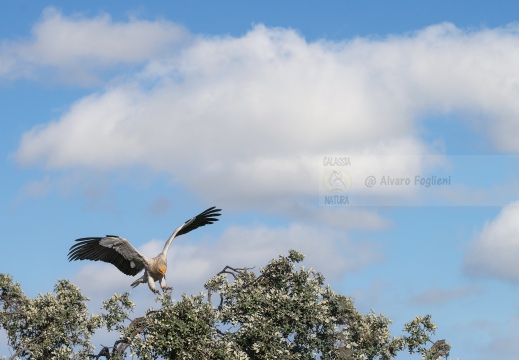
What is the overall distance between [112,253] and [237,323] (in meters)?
6.04

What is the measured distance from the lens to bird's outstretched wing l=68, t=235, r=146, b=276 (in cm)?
2420

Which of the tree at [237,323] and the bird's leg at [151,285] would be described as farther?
the bird's leg at [151,285]

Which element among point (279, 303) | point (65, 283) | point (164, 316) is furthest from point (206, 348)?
point (65, 283)

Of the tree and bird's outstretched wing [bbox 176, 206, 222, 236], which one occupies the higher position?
bird's outstretched wing [bbox 176, 206, 222, 236]

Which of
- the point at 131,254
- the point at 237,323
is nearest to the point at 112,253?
the point at 131,254

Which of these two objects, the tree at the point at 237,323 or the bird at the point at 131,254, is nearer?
the tree at the point at 237,323

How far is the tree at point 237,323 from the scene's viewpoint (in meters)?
18.9

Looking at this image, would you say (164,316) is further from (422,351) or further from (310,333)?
(422,351)

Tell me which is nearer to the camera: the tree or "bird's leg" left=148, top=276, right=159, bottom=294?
the tree

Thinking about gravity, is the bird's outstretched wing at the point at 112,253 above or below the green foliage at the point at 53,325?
above

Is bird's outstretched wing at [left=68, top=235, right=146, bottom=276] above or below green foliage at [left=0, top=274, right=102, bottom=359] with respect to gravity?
above

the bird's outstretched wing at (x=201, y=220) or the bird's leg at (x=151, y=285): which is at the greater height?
the bird's outstretched wing at (x=201, y=220)

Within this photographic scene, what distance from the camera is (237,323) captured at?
21.0 m

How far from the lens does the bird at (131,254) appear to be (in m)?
23.8
